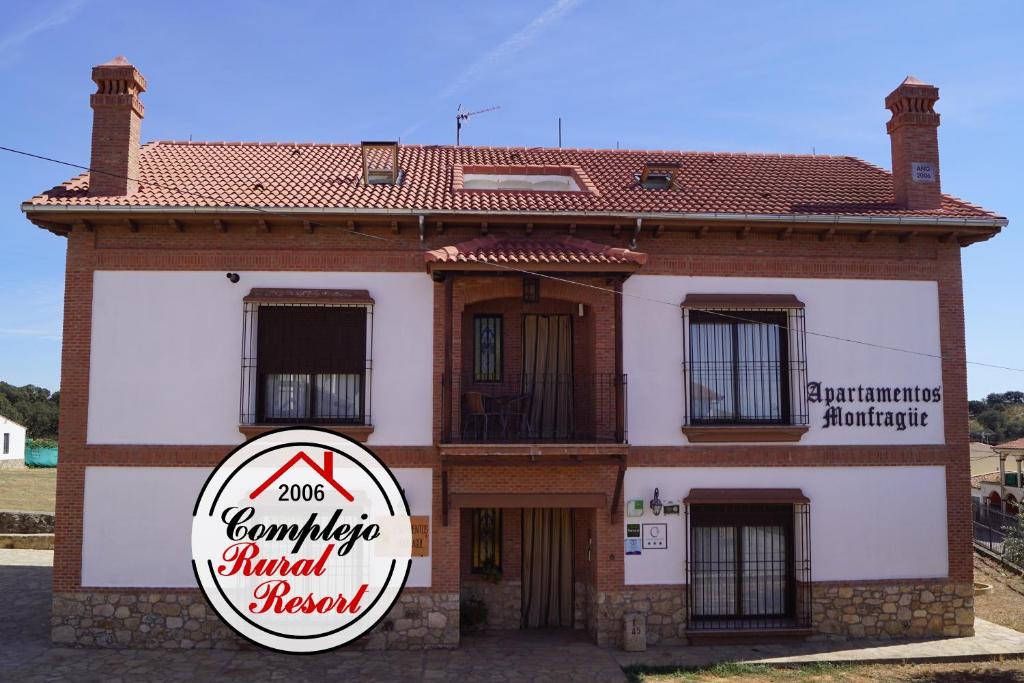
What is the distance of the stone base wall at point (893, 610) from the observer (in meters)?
12.9

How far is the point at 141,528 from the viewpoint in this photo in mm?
12344

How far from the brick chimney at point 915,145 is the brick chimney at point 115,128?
13.6 metres

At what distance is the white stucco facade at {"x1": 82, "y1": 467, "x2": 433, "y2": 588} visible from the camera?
12258 millimetres

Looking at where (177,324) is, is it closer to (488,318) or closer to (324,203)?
(324,203)

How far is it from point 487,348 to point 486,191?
9.67ft

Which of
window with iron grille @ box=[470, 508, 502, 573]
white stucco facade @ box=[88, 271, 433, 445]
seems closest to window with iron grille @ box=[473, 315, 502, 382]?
white stucco facade @ box=[88, 271, 433, 445]

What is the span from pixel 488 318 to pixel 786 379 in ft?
17.3

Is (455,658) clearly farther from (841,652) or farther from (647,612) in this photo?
(841,652)

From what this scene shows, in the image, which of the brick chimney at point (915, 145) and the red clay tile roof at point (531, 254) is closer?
the red clay tile roof at point (531, 254)

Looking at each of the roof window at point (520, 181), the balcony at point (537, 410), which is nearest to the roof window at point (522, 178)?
the roof window at point (520, 181)

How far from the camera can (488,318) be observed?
538 inches

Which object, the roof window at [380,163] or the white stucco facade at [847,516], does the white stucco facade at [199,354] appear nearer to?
the roof window at [380,163]

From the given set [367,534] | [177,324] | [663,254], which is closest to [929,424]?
[663,254]

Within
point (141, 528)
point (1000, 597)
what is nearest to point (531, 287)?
point (141, 528)
